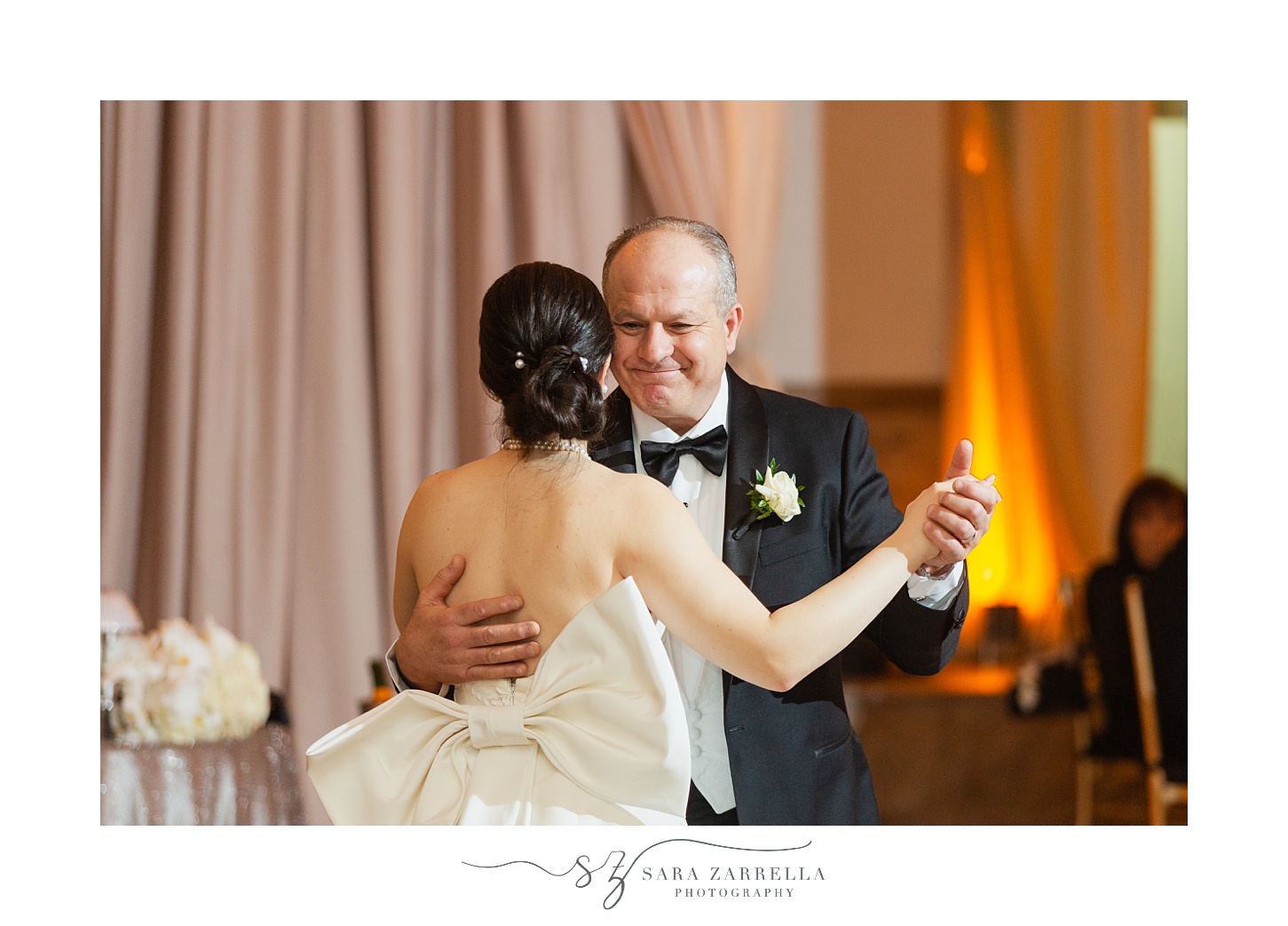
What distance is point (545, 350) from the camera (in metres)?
2.04

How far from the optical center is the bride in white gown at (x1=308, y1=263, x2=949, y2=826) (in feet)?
6.72

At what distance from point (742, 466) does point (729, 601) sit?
447 millimetres

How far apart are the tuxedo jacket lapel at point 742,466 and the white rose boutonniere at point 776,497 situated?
3 cm

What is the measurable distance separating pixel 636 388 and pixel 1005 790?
455 centimetres

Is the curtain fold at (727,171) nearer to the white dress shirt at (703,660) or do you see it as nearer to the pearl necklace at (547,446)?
the white dress shirt at (703,660)

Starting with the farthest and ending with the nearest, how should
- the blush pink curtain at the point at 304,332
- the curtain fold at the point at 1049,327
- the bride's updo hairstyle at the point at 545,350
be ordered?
1. the curtain fold at the point at 1049,327
2. the blush pink curtain at the point at 304,332
3. the bride's updo hairstyle at the point at 545,350

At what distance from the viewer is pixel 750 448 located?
2438mm

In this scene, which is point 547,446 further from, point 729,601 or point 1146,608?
point 1146,608

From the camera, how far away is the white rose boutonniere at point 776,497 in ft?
7.61

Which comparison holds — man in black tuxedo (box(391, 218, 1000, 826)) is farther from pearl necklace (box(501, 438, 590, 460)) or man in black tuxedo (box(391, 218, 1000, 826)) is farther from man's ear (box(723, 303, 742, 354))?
pearl necklace (box(501, 438, 590, 460))

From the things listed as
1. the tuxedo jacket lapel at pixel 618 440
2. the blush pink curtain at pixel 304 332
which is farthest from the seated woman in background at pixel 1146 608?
the tuxedo jacket lapel at pixel 618 440

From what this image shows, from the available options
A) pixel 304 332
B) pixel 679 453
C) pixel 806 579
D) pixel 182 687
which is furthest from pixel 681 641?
pixel 304 332

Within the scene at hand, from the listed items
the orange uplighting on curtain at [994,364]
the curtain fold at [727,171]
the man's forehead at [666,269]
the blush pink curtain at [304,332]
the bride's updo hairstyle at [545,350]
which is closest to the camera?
the bride's updo hairstyle at [545,350]
